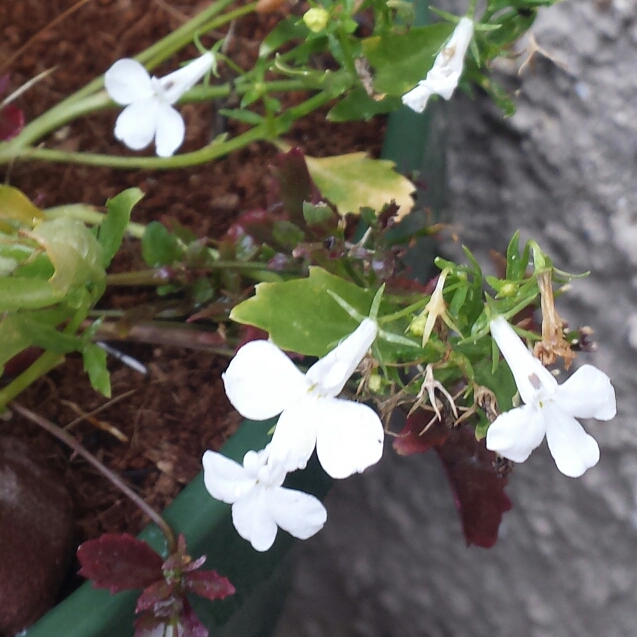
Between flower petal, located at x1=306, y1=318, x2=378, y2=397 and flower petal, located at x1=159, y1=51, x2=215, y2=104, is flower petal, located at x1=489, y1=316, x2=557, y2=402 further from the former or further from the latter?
flower petal, located at x1=159, y1=51, x2=215, y2=104

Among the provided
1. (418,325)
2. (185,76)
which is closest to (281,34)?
(185,76)

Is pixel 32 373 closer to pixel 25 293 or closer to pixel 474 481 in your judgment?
pixel 25 293

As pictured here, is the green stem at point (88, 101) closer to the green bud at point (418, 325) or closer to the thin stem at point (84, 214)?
the thin stem at point (84, 214)

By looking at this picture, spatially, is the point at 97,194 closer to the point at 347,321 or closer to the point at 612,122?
the point at 347,321

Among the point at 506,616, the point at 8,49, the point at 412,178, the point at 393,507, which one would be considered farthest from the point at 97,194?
the point at 506,616

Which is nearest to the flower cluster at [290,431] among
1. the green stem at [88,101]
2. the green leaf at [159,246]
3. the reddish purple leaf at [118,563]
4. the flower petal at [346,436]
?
the flower petal at [346,436]
